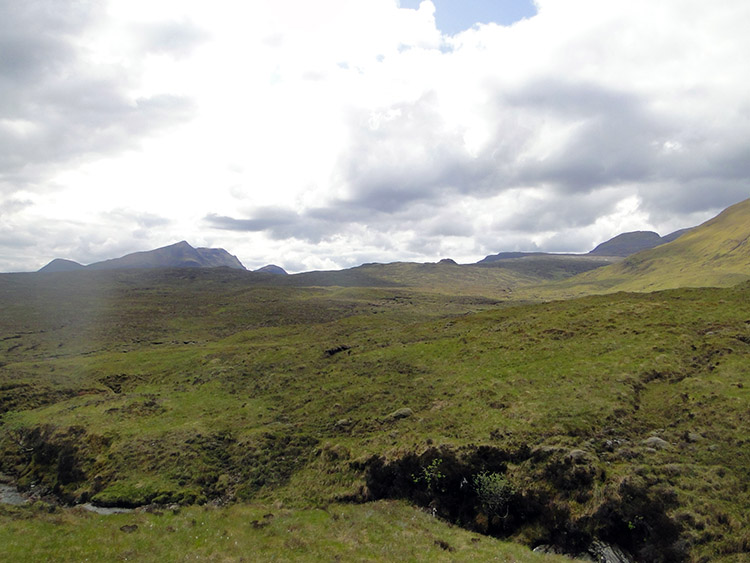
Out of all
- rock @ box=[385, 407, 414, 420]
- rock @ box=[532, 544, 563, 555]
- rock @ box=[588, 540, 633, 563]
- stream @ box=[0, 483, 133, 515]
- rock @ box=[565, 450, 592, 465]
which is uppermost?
rock @ box=[565, 450, 592, 465]

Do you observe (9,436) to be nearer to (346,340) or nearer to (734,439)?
(346,340)

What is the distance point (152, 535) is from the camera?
2322 centimetres

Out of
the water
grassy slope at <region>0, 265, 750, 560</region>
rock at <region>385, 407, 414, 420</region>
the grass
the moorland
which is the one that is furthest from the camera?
rock at <region>385, 407, 414, 420</region>

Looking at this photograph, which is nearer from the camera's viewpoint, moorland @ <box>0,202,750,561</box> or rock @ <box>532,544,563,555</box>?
moorland @ <box>0,202,750,561</box>

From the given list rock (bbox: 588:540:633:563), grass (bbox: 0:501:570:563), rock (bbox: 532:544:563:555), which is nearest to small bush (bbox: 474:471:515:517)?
grass (bbox: 0:501:570:563)

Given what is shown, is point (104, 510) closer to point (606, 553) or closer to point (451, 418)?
point (451, 418)

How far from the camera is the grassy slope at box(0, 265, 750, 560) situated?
22938 millimetres

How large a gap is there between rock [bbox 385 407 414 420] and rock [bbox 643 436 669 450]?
1917cm

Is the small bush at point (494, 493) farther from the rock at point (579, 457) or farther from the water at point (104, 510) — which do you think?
the water at point (104, 510)

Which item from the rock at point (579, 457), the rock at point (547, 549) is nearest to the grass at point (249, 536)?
the rock at point (547, 549)

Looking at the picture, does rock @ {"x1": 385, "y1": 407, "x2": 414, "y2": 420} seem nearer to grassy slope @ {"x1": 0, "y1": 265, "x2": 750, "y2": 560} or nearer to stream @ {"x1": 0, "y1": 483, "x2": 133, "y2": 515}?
grassy slope @ {"x1": 0, "y1": 265, "x2": 750, "y2": 560}

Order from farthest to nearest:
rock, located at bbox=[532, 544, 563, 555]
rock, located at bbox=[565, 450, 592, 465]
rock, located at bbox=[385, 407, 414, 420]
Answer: rock, located at bbox=[385, 407, 414, 420], rock, located at bbox=[565, 450, 592, 465], rock, located at bbox=[532, 544, 563, 555]

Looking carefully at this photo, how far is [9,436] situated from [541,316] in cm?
7254

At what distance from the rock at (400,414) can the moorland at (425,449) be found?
23 centimetres
